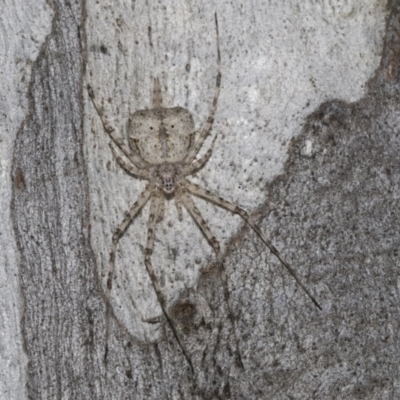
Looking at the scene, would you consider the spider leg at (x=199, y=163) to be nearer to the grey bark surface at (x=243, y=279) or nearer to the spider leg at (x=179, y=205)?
the spider leg at (x=179, y=205)

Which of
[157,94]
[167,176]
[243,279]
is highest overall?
[157,94]

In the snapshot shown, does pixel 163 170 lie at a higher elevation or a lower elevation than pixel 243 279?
higher

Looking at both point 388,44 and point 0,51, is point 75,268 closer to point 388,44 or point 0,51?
point 0,51

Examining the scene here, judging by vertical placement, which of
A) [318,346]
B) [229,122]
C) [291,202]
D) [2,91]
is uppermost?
[2,91]

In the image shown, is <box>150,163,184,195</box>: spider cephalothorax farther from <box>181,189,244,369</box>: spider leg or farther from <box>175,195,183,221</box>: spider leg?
<box>181,189,244,369</box>: spider leg

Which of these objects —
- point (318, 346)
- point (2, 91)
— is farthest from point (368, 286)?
point (2, 91)

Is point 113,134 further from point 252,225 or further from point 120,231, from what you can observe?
point 252,225


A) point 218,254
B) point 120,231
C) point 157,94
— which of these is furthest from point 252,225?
point 157,94

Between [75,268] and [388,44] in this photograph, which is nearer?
[75,268]
